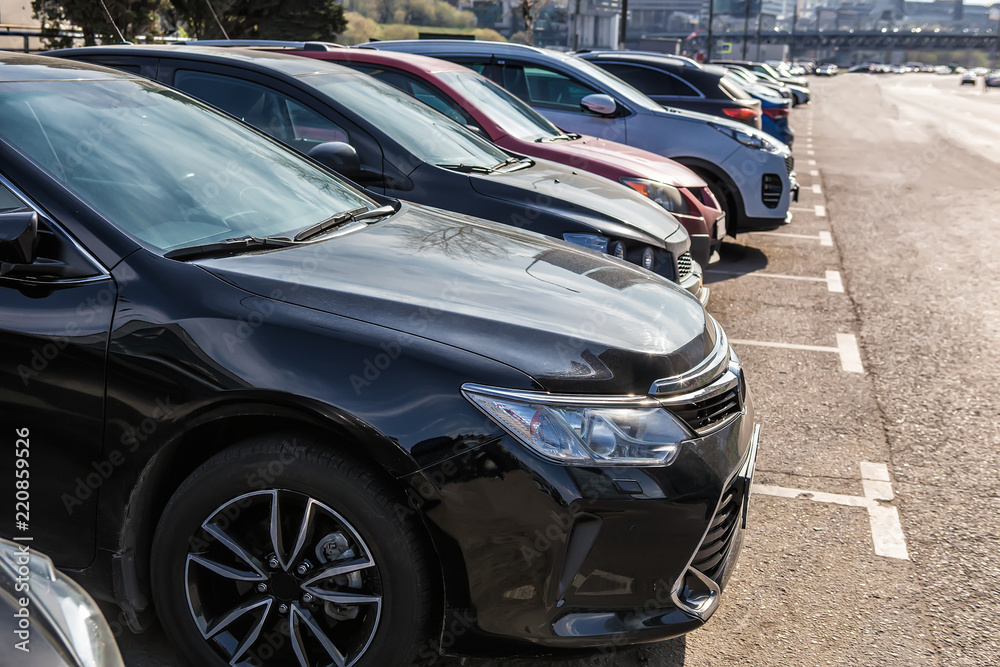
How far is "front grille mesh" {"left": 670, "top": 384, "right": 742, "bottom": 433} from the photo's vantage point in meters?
2.45

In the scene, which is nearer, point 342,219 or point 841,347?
point 342,219

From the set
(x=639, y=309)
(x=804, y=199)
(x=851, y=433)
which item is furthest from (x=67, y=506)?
(x=804, y=199)

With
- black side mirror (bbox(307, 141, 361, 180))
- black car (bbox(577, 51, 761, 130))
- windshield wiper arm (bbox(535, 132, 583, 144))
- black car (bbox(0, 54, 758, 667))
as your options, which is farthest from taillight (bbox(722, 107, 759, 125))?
black car (bbox(0, 54, 758, 667))

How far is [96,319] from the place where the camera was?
7.68 ft

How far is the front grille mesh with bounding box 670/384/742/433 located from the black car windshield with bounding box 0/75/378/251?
4.59ft

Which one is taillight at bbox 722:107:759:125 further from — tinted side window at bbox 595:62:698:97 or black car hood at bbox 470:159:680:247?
→ black car hood at bbox 470:159:680:247

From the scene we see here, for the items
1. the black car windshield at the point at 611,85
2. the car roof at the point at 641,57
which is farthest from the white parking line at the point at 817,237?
the car roof at the point at 641,57

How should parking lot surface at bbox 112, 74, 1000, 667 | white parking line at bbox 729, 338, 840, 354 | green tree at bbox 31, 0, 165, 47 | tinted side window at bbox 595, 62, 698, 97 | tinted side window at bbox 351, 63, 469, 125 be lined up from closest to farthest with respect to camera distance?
parking lot surface at bbox 112, 74, 1000, 667 < white parking line at bbox 729, 338, 840, 354 < tinted side window at bbox 351, 63, 469, 125 < tinted side window at bbox 595, 62, 698, 97 < green tree at bbox 31, 0, 165, 47

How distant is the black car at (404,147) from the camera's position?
4836mm

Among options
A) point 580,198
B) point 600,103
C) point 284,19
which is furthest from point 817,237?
point 284,19

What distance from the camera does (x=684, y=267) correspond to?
5.29m

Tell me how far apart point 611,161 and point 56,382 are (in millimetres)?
4979

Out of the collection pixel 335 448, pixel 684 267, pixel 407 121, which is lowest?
pixel 684 267

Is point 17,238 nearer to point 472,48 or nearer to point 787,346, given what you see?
point 787,346
